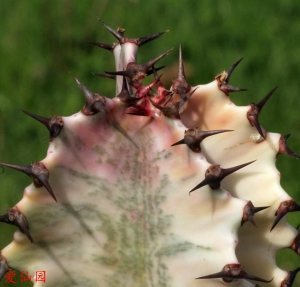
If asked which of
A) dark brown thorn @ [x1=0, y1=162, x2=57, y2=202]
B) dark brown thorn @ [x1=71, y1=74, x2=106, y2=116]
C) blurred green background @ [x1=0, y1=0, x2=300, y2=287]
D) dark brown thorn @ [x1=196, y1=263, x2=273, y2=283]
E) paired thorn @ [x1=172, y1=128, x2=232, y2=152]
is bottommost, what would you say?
dark brown thorn @ [x1=196, y1=263, x2=273, y2=283]

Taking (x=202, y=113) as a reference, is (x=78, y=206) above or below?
below

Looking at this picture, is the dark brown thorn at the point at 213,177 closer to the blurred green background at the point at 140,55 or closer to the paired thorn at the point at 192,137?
the paired thorn at the point at 192,137

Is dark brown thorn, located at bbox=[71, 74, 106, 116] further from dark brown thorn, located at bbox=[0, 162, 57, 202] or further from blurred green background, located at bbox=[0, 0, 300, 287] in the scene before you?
blurred green background, located at bbox=[0, 0, 300, 287]

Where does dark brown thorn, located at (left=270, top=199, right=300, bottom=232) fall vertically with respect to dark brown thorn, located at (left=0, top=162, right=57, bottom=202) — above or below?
below

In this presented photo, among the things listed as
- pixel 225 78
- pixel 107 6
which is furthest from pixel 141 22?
pixel 225 78

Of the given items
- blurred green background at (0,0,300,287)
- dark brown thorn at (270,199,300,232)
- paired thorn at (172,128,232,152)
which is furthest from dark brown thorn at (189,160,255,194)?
blurred green background at (0,0,300,287)

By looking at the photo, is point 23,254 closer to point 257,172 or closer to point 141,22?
point 257,172

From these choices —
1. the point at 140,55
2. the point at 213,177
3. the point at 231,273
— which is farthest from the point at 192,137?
the point at 140,55

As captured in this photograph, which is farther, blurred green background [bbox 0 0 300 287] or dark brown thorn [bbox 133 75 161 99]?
blurred green background [bbox 0 0 300 287]
